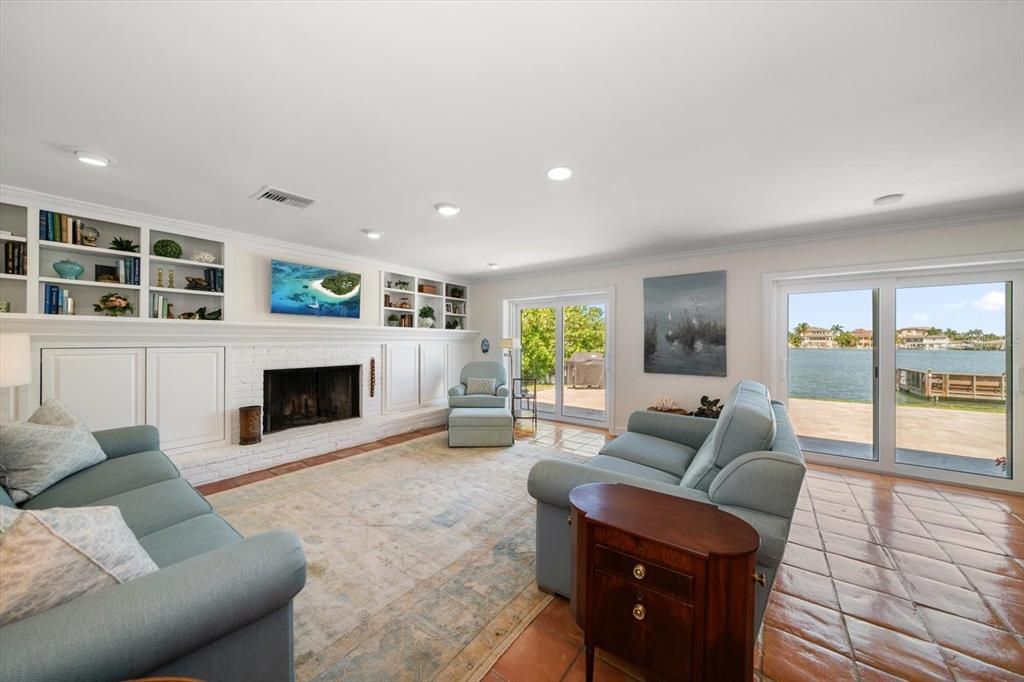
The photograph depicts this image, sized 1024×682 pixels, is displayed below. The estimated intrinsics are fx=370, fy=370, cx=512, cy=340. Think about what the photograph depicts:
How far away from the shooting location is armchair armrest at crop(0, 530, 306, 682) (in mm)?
728

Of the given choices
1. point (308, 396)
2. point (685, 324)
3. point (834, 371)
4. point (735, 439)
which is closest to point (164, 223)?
point (308, 396)

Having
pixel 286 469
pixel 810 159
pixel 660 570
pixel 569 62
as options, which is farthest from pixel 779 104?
pixel 286 469

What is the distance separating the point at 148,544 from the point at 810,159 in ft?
12.6

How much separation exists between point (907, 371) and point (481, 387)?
460 cm

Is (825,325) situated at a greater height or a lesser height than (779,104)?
lesser

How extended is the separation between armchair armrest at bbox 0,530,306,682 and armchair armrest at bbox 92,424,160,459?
2098 mm

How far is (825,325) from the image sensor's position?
3.91m

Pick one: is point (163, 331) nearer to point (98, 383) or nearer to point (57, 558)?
point (98, 383)

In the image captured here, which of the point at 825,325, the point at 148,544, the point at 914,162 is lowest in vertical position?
the point at 148,544

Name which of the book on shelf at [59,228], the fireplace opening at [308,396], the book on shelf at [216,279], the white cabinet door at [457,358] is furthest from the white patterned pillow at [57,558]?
the white cabinet door at [457,358]

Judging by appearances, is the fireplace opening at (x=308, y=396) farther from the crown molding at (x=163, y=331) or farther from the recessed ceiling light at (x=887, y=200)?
the recessed ceiling light at (x=887, y=200)

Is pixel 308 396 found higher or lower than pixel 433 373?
lower

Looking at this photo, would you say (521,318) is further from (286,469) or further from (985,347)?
(985,347)

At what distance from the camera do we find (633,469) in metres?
2.39
